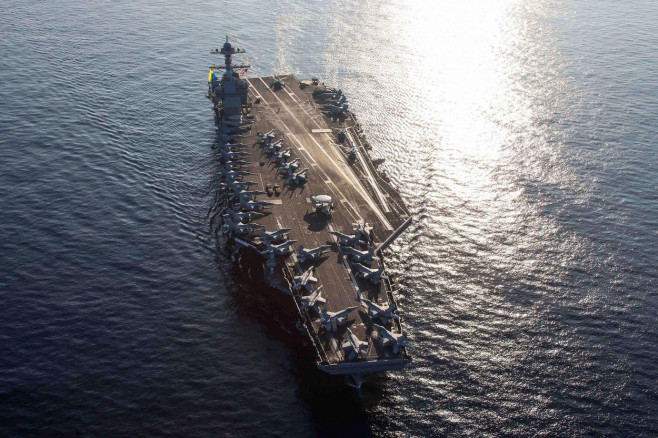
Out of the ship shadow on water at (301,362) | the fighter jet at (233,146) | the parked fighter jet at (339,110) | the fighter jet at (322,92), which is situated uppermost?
the fighter jet at (322,92)

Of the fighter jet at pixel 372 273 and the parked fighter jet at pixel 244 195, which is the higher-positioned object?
the parked fighter jet at pixel 244 195

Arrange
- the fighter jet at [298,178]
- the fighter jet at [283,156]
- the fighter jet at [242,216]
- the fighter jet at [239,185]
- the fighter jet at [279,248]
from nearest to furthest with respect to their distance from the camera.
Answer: the fighter jet at [279,248] < the fighter jet at [242,216] < the fighter jet at [239,185] < the fighter jet at [298,178] < the fighter jet at [283,156]

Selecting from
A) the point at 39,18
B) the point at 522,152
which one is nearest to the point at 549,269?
the point at 522,152

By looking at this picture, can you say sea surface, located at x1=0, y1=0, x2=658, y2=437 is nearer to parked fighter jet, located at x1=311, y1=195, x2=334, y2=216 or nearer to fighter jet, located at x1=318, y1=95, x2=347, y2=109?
fighter jet, located at x1=318, y1=95, x2=347, y2=109

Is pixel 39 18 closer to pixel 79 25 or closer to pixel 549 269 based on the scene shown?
pixel 79 25

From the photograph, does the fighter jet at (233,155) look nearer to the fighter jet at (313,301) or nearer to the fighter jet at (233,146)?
the fighter jet at (233,146)

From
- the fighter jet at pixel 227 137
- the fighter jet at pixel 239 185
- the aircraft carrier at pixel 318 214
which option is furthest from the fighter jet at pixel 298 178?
the fighter jet at pixel 227 137
